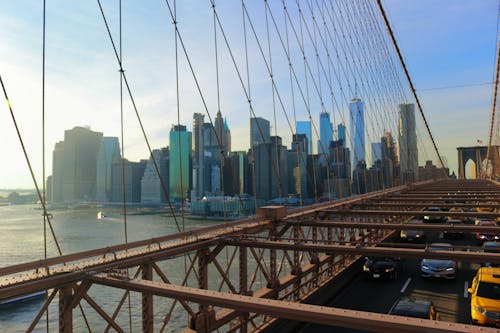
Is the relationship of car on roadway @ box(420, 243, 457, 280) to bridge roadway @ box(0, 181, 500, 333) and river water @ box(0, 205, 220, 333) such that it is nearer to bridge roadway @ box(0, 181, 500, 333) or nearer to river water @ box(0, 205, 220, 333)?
bridge roadway @ box(0, 181, 500, 333)

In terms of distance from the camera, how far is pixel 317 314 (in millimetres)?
3148

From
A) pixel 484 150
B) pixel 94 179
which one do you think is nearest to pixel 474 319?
pixel 94 179

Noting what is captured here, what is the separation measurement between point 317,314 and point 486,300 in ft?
31.9

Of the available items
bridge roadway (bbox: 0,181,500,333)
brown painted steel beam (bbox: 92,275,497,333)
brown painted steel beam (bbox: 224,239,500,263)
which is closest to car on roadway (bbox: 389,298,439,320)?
bridge roadway (bbox: 0,181,500,333)

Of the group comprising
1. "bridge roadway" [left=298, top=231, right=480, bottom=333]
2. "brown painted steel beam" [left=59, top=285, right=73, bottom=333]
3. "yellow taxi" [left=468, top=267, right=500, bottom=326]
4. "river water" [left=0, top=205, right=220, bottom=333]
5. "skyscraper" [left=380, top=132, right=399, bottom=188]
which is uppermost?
"skyscraper" [left=380, top=132, right=399, bottom=188]

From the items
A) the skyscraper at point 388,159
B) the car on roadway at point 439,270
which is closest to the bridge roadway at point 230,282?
the car on roadway at point 439,270

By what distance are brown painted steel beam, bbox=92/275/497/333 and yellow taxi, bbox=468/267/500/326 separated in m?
8.97

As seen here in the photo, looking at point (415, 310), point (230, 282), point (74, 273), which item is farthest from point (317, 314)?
point (415, 310)

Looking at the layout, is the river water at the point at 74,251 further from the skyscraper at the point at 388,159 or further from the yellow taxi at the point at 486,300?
the skyscraper at the point at 388,159

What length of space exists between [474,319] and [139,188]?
107 metres

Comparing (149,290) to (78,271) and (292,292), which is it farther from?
(292,292)

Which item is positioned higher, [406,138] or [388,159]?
[406,138]

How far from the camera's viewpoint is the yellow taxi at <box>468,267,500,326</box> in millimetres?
9930

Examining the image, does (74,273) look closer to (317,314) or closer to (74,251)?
(317,314)
